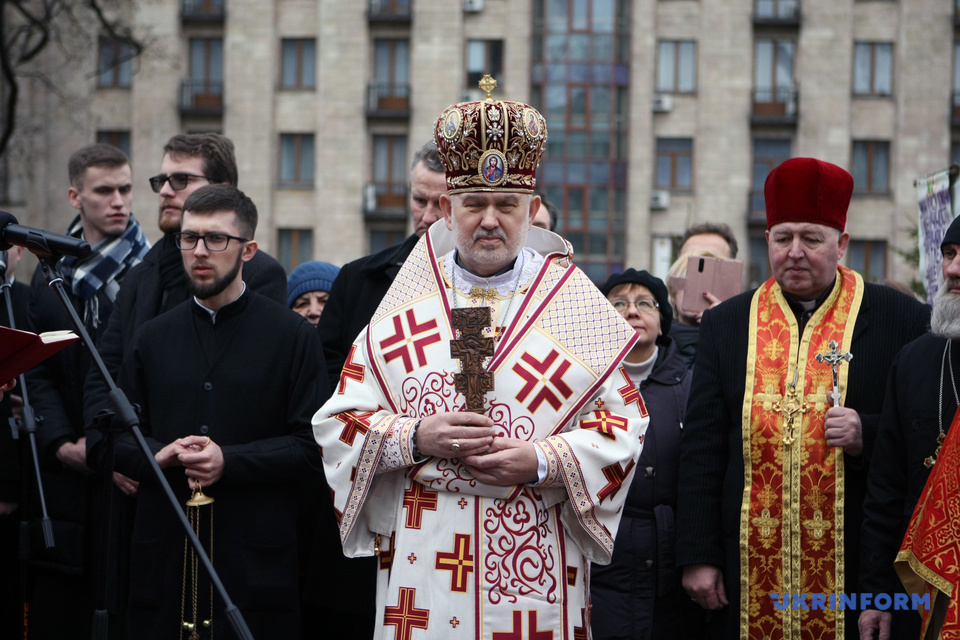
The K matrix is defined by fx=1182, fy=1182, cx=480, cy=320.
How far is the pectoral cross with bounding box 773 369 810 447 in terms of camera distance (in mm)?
5039

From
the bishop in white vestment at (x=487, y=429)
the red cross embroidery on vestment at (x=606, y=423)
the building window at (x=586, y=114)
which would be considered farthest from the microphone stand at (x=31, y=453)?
the building window at (x=586, y=114)

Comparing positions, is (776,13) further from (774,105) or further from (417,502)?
(417,502)

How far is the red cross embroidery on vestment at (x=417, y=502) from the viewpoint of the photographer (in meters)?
4.50

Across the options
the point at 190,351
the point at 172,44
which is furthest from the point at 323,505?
the point at 172,44

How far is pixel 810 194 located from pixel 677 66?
27.7 m

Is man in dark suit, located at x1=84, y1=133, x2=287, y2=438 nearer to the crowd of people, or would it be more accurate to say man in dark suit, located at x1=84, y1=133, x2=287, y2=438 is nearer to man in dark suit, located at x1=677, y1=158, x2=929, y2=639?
the crowd of people

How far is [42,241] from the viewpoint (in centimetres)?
438

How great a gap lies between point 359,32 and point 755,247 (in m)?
12.1

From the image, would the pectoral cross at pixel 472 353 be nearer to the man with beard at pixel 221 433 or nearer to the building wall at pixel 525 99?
the man with beard at pixel 221 433

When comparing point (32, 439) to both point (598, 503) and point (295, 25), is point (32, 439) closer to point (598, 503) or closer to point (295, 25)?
point (598, 503)

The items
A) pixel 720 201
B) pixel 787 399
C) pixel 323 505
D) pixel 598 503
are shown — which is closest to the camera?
pixel 598 503

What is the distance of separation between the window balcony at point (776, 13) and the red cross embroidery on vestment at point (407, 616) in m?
29.4

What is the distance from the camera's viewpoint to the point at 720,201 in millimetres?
31469

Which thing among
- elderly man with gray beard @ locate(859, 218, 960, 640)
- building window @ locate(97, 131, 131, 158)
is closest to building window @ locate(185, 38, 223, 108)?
building window @ locate(97, 131, 131, 158)
